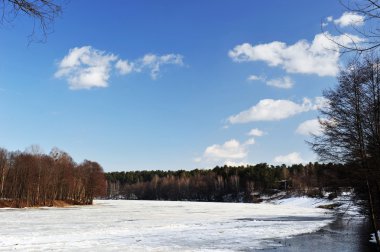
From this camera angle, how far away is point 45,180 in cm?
8369

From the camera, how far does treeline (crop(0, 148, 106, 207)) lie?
267ft

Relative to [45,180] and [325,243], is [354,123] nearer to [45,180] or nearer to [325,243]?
[325,243]

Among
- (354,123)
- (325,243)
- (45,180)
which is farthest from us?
(45,180)

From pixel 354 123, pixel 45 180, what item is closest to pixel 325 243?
pixel 354 123

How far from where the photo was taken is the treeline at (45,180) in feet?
267

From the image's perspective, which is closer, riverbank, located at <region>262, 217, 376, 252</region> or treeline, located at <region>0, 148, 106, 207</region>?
riverbank, located at <region>262, 217, 376, 252</region>

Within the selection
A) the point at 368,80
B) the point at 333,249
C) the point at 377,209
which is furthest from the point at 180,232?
the point at 368,80

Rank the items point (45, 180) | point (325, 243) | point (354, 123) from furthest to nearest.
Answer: point (45, 180) < point (325, 243) < point (354, 123)

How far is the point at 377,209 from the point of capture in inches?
777

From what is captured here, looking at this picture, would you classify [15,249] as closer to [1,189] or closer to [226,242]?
[226,242]

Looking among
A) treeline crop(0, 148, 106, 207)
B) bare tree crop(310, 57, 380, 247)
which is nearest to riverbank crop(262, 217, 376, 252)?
bare tree crop(310, 57, 380, 247)

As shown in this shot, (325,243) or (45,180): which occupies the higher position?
(45,180)

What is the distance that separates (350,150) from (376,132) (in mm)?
2556

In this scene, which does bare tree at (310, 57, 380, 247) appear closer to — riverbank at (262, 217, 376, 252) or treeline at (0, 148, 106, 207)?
riverbank at (262, 217, 376, 252)
